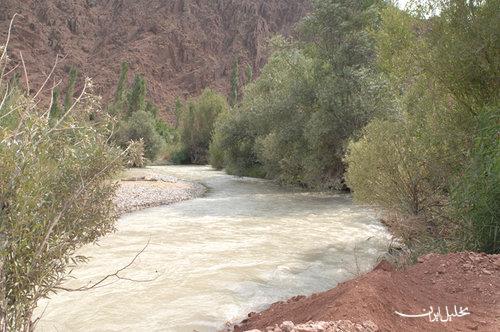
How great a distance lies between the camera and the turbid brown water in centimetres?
846

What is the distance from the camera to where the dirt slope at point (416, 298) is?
207 inches

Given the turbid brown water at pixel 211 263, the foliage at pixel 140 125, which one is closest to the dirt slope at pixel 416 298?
the turbid brown water at pixel 211 263

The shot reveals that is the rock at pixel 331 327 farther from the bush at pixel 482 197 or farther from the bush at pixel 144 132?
the bush at pixel 144 132

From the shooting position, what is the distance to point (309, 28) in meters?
29.1

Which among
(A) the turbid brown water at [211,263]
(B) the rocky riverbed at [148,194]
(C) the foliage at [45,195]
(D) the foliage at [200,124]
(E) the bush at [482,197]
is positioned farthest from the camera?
(D) the foliage at [200,124]

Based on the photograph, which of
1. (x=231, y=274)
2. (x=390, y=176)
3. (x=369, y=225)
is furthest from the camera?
(x=369, y=225)

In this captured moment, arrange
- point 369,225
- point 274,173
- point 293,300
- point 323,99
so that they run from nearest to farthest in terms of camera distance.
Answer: point 293,300, point 369,225, point 323,99, point 274,173

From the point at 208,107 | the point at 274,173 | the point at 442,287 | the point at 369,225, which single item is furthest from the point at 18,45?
the point at 442,287

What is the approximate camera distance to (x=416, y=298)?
603 centimetres

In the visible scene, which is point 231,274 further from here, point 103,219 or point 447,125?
point 447,125

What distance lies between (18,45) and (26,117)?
139m

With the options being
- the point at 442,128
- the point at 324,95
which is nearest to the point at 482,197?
the point at 442,128

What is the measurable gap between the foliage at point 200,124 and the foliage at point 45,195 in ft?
190

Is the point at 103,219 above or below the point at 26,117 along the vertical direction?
below
